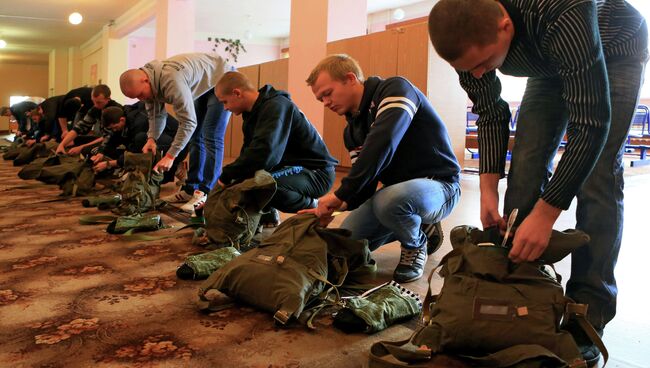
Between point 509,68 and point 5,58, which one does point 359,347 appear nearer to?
point 509,68

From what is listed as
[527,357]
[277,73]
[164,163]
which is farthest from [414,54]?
[527,357]

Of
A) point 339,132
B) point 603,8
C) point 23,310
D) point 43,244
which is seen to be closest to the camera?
point 603,8

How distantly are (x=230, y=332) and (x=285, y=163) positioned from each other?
4.22 ft

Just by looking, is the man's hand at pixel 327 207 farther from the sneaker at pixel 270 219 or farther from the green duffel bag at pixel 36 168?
the green duffel bag at pixel 36 168

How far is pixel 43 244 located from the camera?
227cm

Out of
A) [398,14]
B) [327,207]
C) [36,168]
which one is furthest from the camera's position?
[398,14]

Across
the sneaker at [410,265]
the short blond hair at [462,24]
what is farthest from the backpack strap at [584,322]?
the sneaker at [410,265]

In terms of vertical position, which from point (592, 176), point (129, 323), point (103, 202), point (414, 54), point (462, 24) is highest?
point (414, 54)

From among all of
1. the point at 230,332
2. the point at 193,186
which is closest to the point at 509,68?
the point at 230,332

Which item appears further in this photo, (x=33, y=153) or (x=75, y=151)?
(x=33, y=153)

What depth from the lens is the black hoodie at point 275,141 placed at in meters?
2.35

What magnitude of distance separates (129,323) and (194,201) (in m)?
1.83

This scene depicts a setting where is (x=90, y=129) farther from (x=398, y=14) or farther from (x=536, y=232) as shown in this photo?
(x=398, y=14)

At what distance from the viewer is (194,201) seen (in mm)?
3193
